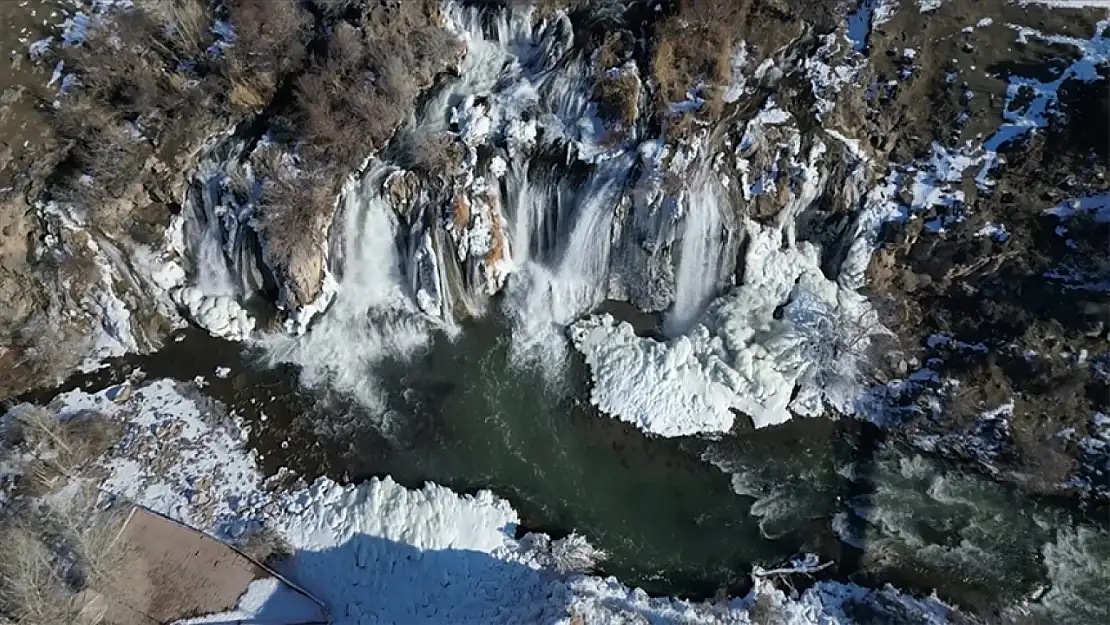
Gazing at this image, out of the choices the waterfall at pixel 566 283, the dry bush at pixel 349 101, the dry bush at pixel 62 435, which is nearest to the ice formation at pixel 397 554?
the dry bush at pixel 62 435

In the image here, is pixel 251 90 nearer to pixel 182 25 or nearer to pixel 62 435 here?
pixel 182 25

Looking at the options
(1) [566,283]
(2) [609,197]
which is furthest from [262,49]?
(1) [566,283]

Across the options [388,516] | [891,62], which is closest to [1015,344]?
[891,62]

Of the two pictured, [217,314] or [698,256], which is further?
[217,314]

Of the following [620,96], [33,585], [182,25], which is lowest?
[33,585]

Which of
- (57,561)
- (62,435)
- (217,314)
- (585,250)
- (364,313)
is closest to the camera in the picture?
(57,561)

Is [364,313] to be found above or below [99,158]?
below

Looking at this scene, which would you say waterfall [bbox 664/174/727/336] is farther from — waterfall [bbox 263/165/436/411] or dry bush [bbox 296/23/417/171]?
dry bush [bbox 296/23/417/171]
